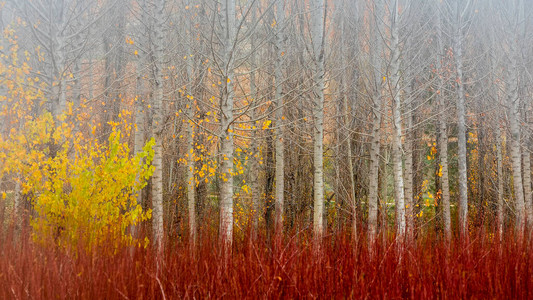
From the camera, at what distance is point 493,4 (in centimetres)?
Answer: 1244

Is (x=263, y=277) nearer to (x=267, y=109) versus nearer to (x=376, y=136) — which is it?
(x=376, y=136)

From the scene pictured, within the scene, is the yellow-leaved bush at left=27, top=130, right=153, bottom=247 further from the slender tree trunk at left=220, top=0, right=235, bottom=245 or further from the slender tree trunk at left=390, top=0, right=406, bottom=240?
the slender tree trunk at left=390, top=0, right=406, bottom=240

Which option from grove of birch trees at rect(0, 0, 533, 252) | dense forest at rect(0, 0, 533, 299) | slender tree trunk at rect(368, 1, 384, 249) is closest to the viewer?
dense forest at rect(0, 0, 533, 299)

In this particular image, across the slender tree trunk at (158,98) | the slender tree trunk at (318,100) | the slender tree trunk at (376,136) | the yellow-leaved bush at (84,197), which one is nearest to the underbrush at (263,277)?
the yellow-leaved bush at (84,197)

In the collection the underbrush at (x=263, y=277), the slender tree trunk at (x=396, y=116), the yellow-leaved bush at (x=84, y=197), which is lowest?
the underbrush at (x=263, y=277)

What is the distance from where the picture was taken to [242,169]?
9.80 meters

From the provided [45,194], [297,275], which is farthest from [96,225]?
[297,275]

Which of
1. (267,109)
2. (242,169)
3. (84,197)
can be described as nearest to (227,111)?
(84,197)

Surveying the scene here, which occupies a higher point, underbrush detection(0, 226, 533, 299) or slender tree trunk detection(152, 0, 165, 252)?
slender tree trunk detection(152, 0, 165, 252)

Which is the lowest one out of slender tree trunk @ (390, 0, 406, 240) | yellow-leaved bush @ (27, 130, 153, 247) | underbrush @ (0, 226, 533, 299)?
underbrush @ (0, 226, 533, 299)

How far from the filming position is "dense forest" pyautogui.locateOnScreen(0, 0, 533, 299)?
12.6 feet

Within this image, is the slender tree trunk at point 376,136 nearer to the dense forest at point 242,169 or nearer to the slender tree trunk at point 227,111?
the dense forest at point 242,169

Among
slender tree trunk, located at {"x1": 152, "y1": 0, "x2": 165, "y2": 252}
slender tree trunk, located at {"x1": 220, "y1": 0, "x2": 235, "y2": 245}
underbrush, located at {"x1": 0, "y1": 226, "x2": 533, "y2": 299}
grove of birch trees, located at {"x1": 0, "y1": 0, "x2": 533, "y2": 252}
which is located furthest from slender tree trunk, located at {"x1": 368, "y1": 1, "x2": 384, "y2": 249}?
slender tree trunk, located at {"x1": 152, "y1": 0, "x2": 165, "y2": 252}

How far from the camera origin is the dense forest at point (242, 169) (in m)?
3.84
